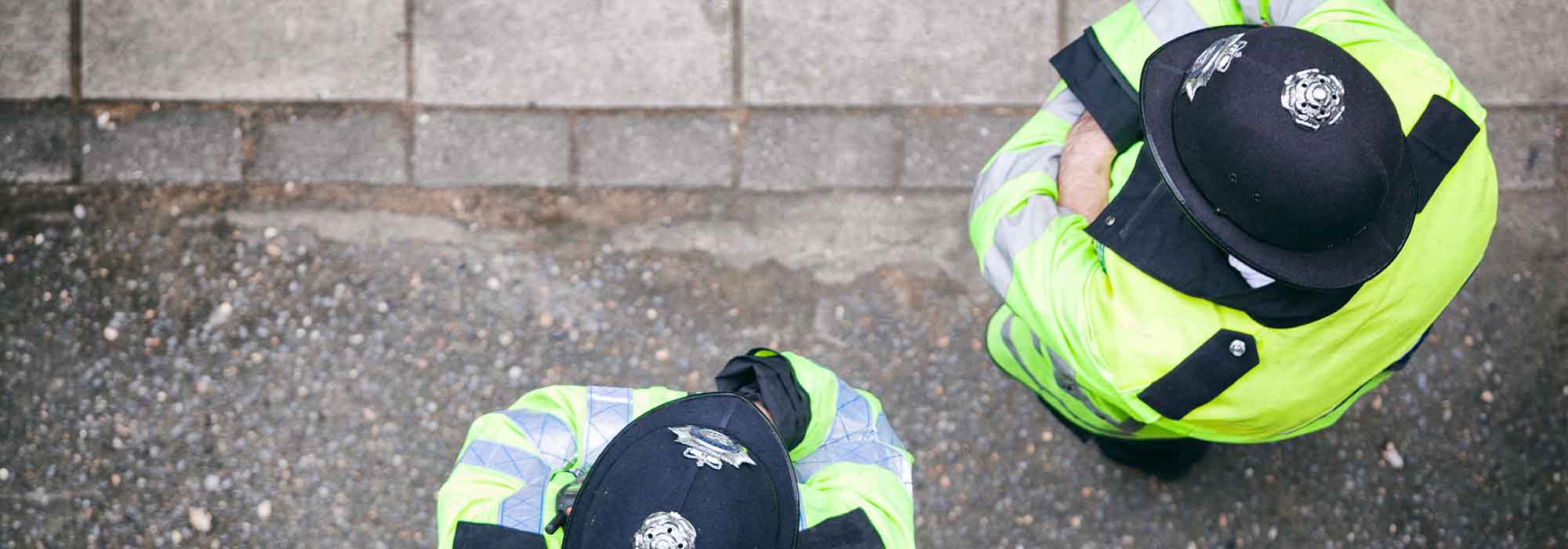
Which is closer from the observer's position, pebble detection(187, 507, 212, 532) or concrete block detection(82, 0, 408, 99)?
pebble detection(187, 507, 212, 532)

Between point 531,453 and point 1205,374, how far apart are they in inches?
52.5

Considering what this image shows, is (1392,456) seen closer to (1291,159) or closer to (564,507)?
(1291,159)

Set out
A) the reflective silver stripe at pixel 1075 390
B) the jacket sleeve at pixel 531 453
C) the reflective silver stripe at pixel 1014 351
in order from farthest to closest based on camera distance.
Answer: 1. the reflective silver stripe at pixel 1014 351
2. the reflective silver stripe at pixel 1075 390
3. the jacket sleeve at pixel 531 453

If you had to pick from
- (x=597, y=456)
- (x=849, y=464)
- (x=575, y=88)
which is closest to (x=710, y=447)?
(x=597, y=456)

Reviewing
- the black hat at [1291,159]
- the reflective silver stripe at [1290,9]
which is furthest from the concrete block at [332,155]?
the reflective silver stripe at [1290,9]

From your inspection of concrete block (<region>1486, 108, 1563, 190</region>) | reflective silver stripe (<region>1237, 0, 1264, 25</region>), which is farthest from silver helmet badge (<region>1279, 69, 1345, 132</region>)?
concrete block (<region>1486, 108, 1563, 190</region>)

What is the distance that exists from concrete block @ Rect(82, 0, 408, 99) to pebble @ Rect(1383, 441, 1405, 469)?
11.0 ft

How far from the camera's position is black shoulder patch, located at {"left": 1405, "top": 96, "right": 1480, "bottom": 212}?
190 centimetres

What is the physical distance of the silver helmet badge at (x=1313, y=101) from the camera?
1.72 meters

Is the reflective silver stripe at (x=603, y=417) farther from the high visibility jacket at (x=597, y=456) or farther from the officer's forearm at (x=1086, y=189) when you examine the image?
the officer's forearm at (x=1086, y=189)

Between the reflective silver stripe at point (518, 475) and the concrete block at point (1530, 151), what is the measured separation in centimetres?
321

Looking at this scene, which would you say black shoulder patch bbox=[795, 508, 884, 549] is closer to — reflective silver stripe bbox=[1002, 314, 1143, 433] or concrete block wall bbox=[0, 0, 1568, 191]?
reflective silver stripe bbox=[1002, 314, 1143, 433]

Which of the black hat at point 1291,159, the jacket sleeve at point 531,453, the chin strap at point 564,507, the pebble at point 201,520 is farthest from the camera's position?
the pebble at point 201,520

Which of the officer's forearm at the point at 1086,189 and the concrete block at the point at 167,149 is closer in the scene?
the officer's forearm at the point at 1086,189
